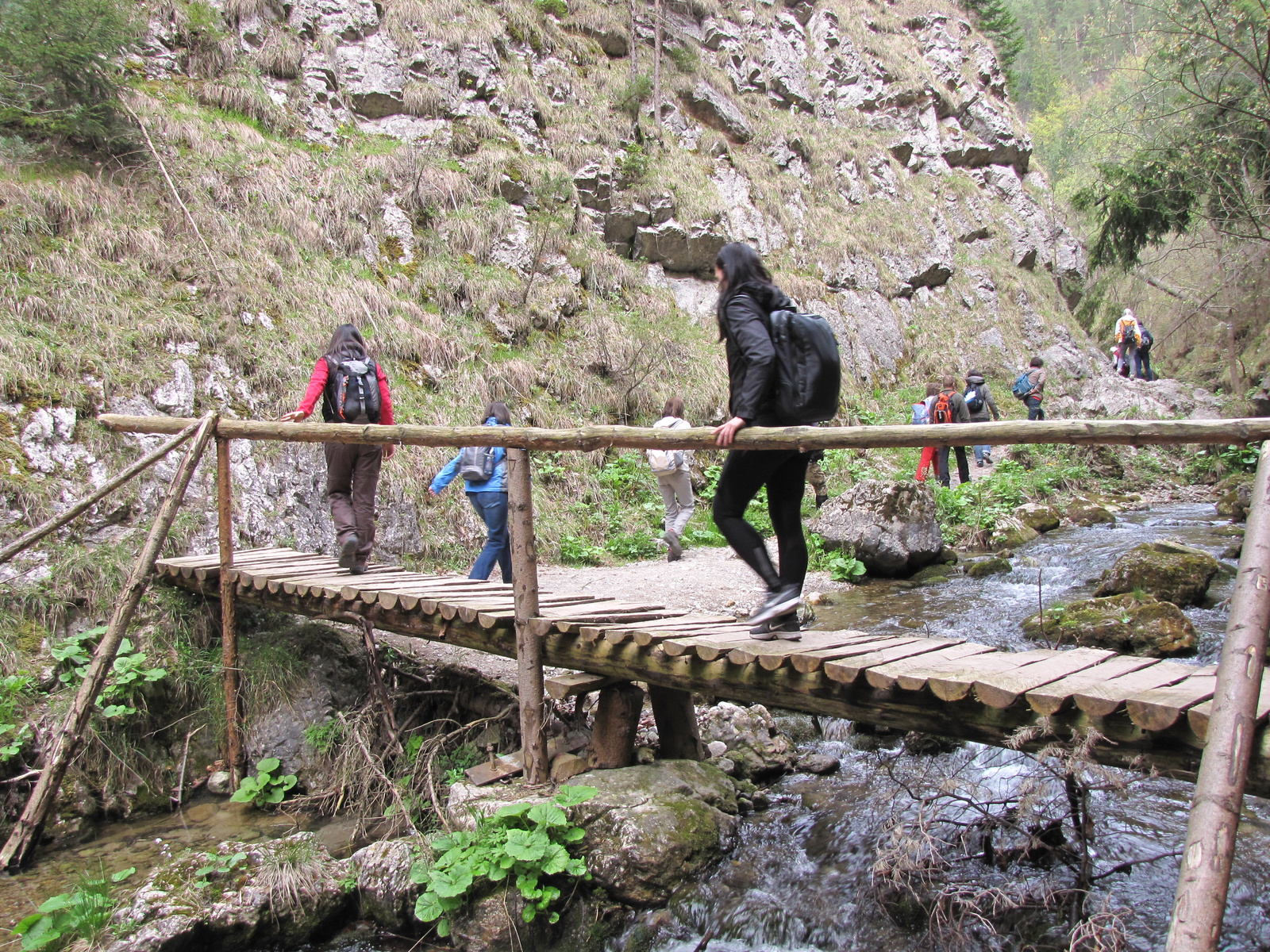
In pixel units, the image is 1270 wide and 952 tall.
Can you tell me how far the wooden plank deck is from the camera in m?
2.67

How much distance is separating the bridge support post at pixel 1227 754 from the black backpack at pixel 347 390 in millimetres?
5502

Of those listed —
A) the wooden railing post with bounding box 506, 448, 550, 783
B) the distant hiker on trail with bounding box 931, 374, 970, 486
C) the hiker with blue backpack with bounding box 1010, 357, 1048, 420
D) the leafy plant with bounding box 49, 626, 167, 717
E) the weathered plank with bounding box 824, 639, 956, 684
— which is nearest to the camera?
the weathered plank with bounding box 824, 639, 956, 684

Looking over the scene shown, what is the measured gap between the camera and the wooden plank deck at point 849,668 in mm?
2666

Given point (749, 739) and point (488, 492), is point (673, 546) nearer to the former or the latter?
point (488, 492)

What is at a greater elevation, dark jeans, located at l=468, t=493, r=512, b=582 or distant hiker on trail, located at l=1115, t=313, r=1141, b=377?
distant hiker on trail, located at l=1115, t=313, r=1141, b=377

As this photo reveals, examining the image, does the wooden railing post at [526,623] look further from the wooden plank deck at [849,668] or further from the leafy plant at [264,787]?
the leafy plant at [264,787]

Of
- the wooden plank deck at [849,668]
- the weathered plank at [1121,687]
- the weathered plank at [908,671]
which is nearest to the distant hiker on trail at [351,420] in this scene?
the wooden plank deck at [849,668]

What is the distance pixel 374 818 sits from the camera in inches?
191

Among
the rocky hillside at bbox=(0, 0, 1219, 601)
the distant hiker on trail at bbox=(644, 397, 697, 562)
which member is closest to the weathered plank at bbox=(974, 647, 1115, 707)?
the distant hiker on trail at bbox=(644, 397, 697, 562)

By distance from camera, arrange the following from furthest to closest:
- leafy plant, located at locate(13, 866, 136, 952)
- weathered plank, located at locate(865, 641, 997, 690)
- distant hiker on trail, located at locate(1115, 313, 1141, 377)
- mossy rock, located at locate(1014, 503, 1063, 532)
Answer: distant hiker on trail, located at locate(1115, 313, 1141, 377) < mossy rock, located at locate(1014, 503, 1063, 532) < leafy plant, located at locate(13, 866, 136, 952) < weathered plank, located at locate(865, 641, 997, 690)

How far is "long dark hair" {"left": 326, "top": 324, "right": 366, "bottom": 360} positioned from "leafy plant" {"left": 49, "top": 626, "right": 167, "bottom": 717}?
2.64 metres

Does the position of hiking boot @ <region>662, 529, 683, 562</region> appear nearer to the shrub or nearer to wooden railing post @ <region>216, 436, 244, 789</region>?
wooden railing post @ <region>216, 436, 244, 789</region>

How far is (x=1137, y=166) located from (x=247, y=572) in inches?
591

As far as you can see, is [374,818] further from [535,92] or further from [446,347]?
[535,92]
